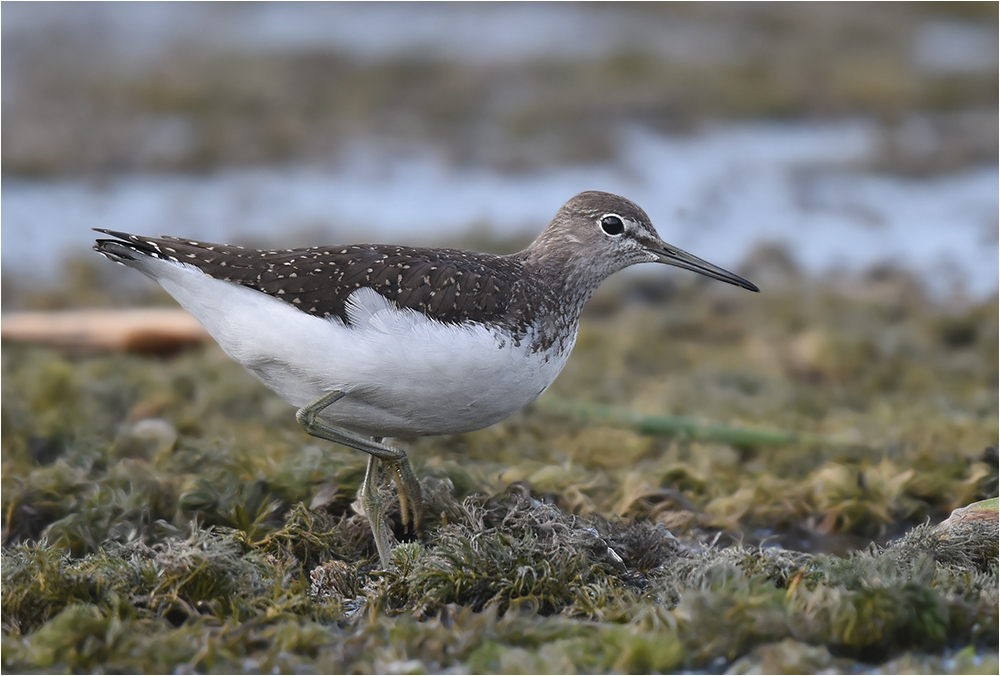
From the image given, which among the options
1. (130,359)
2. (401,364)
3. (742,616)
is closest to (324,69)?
(130,359)

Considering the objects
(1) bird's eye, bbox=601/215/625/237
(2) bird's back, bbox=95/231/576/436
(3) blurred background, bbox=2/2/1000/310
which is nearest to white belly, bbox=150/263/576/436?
(2) bird's back, bbox=95/231/576/436

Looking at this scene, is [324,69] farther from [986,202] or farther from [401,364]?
[401,364]

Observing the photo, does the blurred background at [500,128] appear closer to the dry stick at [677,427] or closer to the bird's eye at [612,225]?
the dry stick at [677,427]

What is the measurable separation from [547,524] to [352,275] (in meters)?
1.58

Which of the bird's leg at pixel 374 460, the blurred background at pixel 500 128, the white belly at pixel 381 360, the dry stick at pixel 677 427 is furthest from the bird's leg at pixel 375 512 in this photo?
the blurred background at pixel 500 128

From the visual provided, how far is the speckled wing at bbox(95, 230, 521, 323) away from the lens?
5.38m

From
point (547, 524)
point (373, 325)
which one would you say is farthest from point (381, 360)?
point (547, 524)

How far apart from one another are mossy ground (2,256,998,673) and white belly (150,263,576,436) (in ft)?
1.95

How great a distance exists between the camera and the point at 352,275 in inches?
215

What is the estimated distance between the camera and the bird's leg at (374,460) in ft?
17.7

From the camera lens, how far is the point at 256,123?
1570 cm

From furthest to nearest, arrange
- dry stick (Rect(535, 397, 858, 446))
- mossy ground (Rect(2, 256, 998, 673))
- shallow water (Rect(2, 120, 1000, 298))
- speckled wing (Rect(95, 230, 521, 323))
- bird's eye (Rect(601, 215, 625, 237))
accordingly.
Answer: shallow water (Rect(2, 120, 1000, 298)) < dry stick (Rect(535, 397, 858, 446)) < bird's eye (Rect(601, 215, 625, 237)) < speckled wing (Rect(95, 230, 521, 323)) < mossy ground (Rect(2, 256, 998, 673))

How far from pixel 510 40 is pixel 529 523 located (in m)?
14.4

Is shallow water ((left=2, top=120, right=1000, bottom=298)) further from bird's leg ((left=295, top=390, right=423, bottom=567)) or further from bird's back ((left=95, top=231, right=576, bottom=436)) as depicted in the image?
bird's leg ((left=295, top=390, right=423, bottom=567))
